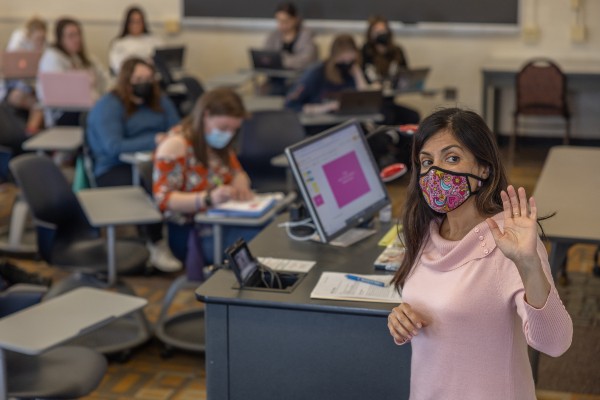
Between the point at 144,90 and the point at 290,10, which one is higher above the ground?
the point at 290,10

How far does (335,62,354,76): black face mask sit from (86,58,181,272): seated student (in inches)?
71.1

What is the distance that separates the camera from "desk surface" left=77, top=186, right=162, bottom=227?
4.56 m

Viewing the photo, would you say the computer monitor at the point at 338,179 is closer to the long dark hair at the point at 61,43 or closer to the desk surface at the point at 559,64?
the long dark hair at the point at 61,43

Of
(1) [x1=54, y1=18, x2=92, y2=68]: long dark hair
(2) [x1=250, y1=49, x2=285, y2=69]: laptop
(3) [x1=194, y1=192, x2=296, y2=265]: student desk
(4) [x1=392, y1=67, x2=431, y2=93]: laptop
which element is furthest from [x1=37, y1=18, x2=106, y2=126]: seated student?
(3) [x1=194, y1=192, x2=296, y2=265]: student desk

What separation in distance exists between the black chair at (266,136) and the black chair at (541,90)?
3151 mm

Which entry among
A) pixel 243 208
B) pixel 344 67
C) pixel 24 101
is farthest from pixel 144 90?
pixel 24 101

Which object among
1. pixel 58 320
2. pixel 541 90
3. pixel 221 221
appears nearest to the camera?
pixel 58 320

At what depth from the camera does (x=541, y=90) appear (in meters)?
8.46

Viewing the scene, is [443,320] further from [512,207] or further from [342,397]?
[342,397]

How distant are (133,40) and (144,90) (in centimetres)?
379

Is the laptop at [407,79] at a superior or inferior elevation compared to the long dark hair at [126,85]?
inferior

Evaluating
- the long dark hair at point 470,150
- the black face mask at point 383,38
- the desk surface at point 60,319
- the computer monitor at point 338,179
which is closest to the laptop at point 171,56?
the black face mask at point 383,38

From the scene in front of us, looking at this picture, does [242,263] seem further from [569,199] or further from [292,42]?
[292,42]

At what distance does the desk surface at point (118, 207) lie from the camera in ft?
15.0
